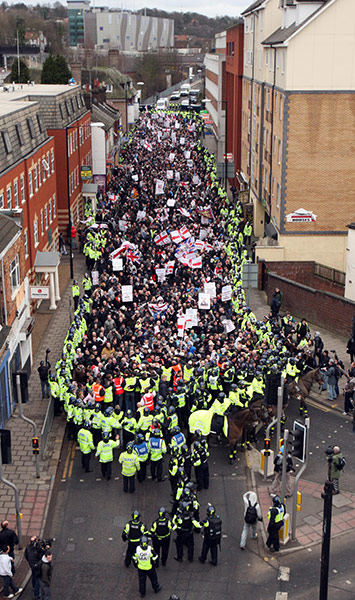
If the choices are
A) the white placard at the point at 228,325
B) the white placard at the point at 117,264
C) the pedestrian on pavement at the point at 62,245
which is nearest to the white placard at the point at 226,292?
the white placard at the point at 228,325

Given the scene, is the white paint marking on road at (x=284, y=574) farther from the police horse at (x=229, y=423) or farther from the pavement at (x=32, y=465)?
the pavement at (x=32, y=465)

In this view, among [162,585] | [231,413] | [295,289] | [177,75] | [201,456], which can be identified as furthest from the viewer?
[177,75]

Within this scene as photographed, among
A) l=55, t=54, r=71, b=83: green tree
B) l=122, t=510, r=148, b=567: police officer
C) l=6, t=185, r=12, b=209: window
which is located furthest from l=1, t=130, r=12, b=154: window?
l=55, t=54, r=71, b=83: green tree

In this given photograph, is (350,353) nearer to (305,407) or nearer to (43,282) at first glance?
(305,407)

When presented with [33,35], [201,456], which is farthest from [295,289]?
[33,35]

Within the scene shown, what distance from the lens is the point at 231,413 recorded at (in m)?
20.8

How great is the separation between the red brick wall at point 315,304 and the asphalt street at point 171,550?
35.3 ft

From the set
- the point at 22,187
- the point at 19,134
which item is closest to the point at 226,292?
the point at 22,187

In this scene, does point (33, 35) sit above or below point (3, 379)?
above

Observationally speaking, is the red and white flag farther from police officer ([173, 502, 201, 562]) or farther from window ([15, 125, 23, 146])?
police officer ([173, 502, 201, 562])

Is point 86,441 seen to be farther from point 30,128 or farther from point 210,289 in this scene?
point 30,128

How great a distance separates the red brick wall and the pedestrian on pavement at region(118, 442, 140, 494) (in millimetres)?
14532

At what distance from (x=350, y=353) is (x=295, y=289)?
6.76 metres

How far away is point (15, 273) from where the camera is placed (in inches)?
990
